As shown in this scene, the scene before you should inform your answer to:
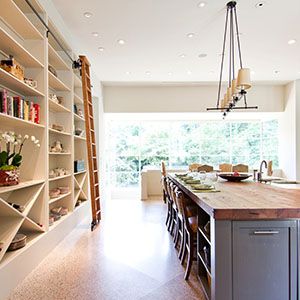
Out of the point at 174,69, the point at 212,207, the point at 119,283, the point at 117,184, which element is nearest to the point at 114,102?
the point at 174,69

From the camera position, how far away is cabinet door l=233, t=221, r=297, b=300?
1703 mm

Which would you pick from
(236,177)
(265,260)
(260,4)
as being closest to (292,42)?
(260,4)

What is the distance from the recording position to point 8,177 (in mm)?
2537

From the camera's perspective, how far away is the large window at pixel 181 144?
904cm

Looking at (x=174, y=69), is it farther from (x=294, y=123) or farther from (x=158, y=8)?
(x=294, y=123)

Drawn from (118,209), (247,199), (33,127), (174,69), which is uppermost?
(174,69)

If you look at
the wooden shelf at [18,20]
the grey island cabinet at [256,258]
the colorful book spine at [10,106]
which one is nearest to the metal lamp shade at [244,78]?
the grey island cabinet at [256,258]

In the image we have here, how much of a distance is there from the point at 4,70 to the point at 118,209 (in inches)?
165

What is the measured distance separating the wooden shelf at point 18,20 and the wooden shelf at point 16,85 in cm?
70

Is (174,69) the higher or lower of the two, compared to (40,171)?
higher

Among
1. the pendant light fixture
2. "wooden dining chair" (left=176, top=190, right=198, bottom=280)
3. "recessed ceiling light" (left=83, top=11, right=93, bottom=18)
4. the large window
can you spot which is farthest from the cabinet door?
the large window

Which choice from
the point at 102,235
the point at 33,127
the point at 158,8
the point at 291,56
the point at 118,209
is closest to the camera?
the point at 33,127

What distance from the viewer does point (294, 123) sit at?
289 inches

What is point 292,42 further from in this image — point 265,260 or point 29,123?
point 29,123
